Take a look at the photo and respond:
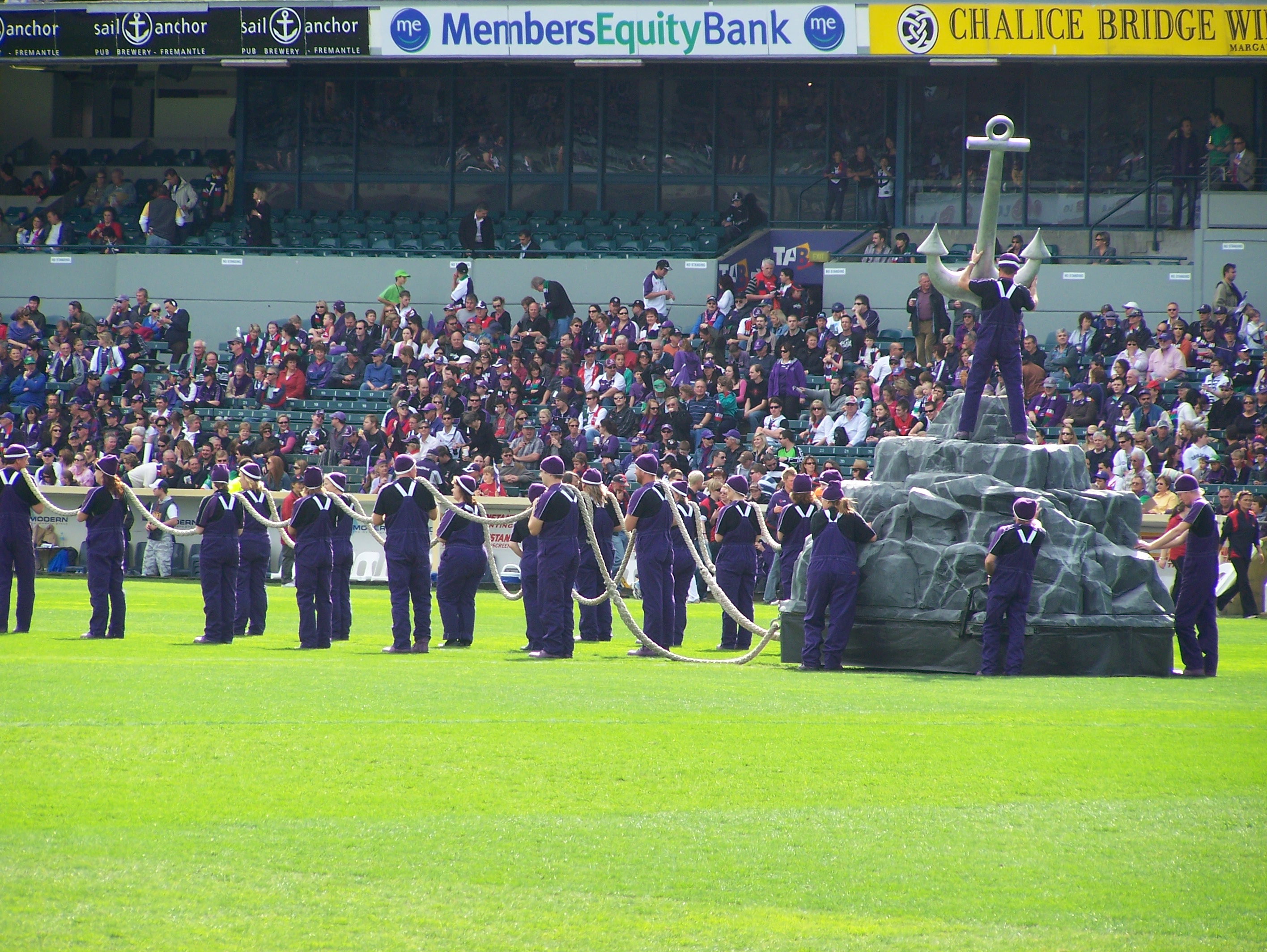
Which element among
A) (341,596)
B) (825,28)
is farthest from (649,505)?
(825,28)

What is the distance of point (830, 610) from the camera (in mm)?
13906

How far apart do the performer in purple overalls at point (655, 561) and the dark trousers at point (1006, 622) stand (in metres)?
3.74

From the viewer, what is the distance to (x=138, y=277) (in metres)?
32.5

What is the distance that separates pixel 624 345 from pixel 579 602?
1048 cm

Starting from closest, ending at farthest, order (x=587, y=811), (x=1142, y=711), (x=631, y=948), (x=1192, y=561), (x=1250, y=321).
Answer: (x=631, y=948) < (x=587, y=811) < (x=1142, y=711) < (x=1192, y=561) < (x=1250, y=321)

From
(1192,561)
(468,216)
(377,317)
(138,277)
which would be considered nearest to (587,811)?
(1192,561)

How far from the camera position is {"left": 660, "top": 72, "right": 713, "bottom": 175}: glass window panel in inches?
1280

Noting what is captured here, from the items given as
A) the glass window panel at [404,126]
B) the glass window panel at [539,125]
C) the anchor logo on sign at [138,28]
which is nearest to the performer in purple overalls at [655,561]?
the glass window panel at [539,125]

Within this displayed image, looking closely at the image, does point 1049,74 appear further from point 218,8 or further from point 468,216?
point 218,8

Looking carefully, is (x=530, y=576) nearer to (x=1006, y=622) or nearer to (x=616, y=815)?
(x=1006, y=622)

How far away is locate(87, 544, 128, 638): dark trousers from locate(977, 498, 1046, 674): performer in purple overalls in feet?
28.4

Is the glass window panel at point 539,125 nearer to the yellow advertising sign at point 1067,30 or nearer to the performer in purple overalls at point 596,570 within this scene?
the yellow advertising sign at point 1067,30

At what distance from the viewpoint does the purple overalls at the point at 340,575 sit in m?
16.2

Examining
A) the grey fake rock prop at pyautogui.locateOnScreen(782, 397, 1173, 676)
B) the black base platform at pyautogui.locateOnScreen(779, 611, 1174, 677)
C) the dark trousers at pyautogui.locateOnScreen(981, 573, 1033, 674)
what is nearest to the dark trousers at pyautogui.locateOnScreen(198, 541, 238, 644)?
the grey fake rock prop at pyautogui.locateOnScreen(782, 397, 1173, 676)
